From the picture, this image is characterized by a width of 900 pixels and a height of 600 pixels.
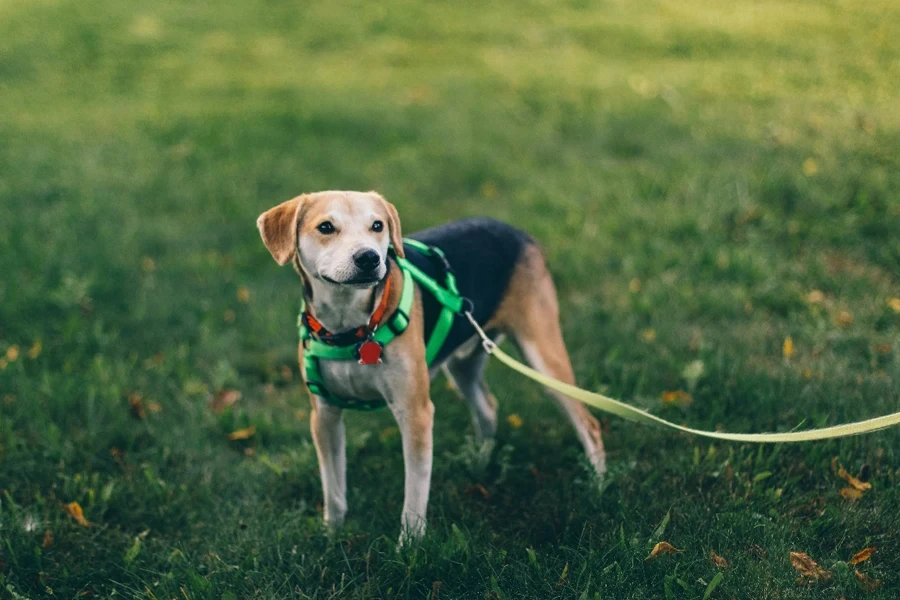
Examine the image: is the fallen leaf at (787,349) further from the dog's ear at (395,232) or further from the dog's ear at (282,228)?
the dog's ear at (282,228)

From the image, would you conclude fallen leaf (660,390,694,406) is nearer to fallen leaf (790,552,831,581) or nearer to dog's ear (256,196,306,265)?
fallen leaf (790,552,831,581)

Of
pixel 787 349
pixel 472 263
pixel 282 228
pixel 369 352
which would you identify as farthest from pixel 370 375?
pixel 787 349

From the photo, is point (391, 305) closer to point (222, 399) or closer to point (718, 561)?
point (718, 561)

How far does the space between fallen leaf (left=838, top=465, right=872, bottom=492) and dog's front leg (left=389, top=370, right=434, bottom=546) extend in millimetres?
1987

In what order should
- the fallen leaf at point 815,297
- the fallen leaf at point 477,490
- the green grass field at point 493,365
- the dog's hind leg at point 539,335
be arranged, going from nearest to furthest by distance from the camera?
the green grass field at point 493,365
the fallen leaf at point 477,490
the dog's hind leg at point 539,335
the fallen leaf at point 815,297

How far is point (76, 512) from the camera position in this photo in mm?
3793

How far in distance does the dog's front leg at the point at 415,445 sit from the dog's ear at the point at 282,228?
2.64ft

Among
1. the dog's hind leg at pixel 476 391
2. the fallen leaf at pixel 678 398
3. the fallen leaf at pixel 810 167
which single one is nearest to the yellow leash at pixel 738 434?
the dog's hind leg at pixel 476 391

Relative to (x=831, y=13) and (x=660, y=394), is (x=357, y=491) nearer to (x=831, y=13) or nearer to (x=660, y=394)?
(x=660, y=394)

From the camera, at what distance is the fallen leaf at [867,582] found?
9.88 feet

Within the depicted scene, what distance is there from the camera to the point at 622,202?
732 centimetres

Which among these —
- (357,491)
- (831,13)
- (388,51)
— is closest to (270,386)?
(357,491)

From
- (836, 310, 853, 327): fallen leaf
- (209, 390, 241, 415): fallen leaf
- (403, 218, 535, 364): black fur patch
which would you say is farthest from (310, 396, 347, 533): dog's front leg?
(836, 310, 853, 327): fallen leaf

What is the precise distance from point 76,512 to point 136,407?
3.43 ft
